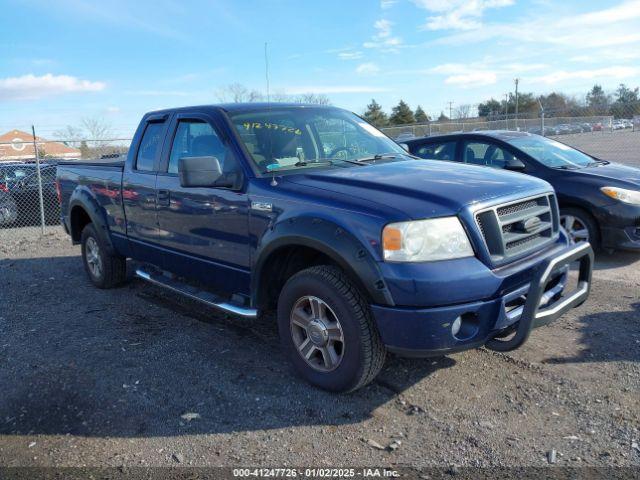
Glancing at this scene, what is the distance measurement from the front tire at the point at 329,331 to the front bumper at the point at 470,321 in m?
0.17

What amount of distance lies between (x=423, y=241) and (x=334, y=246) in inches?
21.0

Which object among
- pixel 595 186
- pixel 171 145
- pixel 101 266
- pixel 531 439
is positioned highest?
pixel 171 145

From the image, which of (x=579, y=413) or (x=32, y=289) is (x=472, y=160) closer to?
(x=579, y=413)

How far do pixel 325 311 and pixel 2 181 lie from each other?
10.9 metres

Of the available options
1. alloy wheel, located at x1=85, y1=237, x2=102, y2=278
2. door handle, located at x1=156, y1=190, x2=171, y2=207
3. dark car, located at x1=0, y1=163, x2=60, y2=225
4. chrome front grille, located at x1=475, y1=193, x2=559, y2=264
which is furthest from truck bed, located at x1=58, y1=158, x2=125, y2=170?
dark car, located at x1=0, y1=163, x2=60, y2=225

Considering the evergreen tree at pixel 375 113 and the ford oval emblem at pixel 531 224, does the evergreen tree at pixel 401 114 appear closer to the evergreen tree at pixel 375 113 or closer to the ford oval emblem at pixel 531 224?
the evergreen tree at pixel 375 113

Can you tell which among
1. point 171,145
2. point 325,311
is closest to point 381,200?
point 325,311

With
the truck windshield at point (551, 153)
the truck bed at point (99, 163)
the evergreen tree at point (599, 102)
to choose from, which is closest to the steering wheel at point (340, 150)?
the truck bed at point (99, 163)

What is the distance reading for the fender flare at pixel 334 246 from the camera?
315cm

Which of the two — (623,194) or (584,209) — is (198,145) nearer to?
(584,209)

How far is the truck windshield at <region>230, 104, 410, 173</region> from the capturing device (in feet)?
13.9

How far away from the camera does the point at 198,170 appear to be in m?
3.88

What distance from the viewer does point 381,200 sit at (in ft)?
10.8

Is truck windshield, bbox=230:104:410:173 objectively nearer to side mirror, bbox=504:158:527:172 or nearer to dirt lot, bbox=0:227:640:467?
dirt lot, bbox=0:227:640:467
